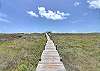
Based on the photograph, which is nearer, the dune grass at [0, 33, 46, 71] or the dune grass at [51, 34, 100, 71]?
the dune grass at [0, 33, 46, 71]

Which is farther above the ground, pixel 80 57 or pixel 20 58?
pixel 20 58

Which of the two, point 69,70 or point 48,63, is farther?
point 48,63

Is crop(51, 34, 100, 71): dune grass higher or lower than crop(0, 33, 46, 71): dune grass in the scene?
lower

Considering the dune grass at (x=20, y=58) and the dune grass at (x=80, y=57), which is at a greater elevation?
the dune grass at (x=20, y=58)

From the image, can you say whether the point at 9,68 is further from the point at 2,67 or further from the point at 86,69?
the point at 86,69

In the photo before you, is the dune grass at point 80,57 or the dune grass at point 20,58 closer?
the dune grass at point 20,58

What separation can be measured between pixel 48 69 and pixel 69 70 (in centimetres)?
125

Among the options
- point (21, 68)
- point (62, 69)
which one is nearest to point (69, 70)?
point (62, 69)

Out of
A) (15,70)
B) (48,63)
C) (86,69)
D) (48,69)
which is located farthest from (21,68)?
(86,69)

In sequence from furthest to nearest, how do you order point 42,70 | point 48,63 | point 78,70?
point 48,63 < point 78,70 < point 42,70

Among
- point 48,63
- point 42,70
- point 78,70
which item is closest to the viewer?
point 42,70

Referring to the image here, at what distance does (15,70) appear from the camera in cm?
1512

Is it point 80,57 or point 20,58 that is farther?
point 80,57

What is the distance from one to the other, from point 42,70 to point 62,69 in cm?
121
